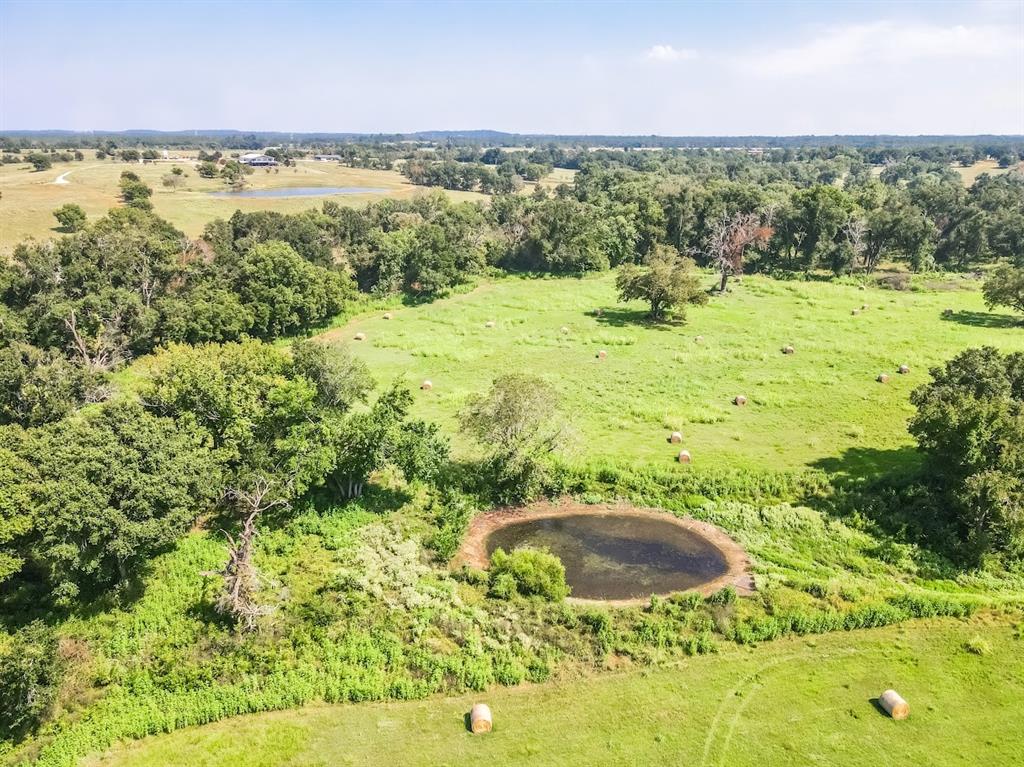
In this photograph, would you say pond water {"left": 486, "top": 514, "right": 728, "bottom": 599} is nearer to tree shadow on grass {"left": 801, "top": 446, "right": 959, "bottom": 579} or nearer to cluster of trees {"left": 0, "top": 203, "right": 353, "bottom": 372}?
tree shadow on grass {"left": 801, "top": 446, "right": 959, "bottom": 579}

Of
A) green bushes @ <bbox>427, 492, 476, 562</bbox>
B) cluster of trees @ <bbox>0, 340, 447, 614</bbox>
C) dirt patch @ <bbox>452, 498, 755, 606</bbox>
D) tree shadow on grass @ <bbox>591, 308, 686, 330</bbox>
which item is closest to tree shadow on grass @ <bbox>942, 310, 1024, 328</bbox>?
tree shadow on grass @ <bbox>591, 308, 686, 330</bbox>

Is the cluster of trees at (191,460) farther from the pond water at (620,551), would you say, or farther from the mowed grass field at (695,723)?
the pond water at (620,551)

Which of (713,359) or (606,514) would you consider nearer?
(606,514)

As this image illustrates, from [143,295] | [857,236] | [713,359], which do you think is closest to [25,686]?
[143,295]

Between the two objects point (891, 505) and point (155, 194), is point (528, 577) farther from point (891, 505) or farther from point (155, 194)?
point (155, 194)

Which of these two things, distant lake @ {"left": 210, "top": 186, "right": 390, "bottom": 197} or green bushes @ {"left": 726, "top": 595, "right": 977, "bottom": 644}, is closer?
green bushes @ {"left": 726, "top": 595, "right": 977, "bottom": 644}

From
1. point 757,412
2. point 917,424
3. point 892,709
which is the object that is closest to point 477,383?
point 757,412
